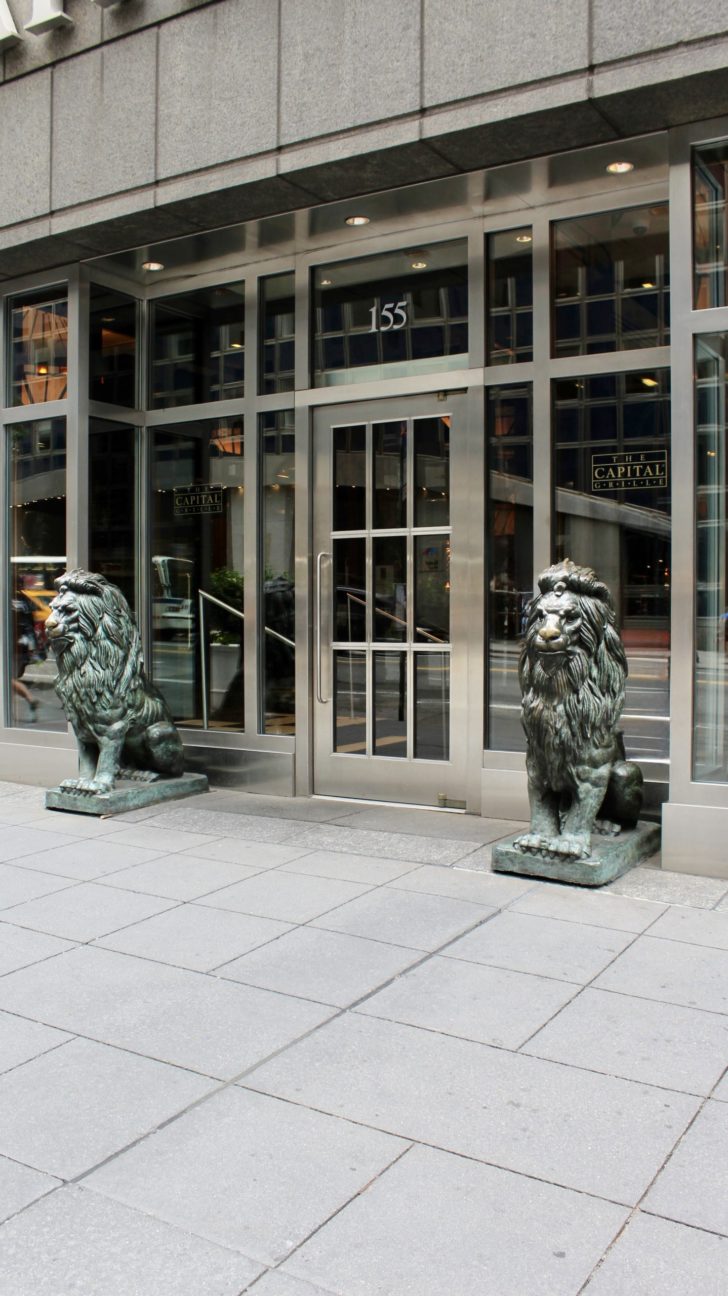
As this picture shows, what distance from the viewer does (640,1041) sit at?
3648 mm

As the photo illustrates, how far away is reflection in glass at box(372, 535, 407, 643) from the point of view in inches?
305

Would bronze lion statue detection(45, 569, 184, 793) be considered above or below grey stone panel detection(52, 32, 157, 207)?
below

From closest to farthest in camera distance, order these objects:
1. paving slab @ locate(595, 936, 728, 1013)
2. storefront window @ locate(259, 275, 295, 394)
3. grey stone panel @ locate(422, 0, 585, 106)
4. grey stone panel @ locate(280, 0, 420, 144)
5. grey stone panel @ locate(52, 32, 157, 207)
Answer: paving slab @ locate(595, 936, 728, 1013) < grey stone panel @ locate(422, 0, 585, 106) < grey stone panel @ locate(280, 0, 420, 144) < grey stone panel @ locate(52, 32, 157, 207) < storefront window @ locate(259, 275, 295, 394)

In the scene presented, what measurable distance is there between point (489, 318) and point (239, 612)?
3004 millimetres

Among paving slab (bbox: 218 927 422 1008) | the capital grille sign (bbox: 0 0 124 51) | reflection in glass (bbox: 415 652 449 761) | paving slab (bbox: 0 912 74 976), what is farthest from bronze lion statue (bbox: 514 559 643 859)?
the capital grille sign (bbox: 0 0 124 51)

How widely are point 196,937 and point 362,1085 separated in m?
1.62

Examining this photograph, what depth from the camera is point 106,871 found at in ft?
19.6

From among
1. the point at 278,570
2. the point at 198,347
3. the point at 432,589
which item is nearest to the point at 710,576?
the point at 432,589

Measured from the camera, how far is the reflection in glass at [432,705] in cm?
760

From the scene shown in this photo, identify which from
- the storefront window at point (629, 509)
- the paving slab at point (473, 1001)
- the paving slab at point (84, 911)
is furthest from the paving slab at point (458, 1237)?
the storefront window at point (629, 509)

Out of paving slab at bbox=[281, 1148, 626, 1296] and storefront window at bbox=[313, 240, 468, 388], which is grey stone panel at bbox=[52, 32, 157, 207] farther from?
paving slab at bbox=[281, 1148, 626, 1296]

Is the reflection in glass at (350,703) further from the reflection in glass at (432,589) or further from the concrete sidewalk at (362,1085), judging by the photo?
the concrete sidewalk at (362,1085)

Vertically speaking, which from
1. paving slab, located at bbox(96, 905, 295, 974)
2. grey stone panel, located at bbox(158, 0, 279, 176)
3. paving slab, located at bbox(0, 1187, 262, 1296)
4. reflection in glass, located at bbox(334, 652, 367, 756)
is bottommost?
paving slab, located at bbox(0, 1187, 262, 1296)

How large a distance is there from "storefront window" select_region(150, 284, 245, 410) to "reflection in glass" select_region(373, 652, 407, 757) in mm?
2560
